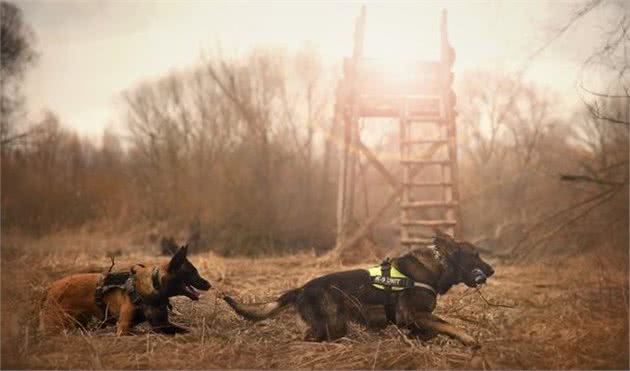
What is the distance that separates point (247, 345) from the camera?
379cm

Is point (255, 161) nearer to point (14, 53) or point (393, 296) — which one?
point (14, 53)

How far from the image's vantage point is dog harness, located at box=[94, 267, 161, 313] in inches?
152

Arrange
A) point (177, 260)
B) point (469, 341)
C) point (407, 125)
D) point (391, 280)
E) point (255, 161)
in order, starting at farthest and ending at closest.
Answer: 1. point (255, 161)
2. point (407, 125)
3. point (391, 280)
4. point (177, 260)
5. point (469, 341)

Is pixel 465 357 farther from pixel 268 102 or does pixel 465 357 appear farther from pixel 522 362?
pixel 268 102

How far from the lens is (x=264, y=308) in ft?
12.8

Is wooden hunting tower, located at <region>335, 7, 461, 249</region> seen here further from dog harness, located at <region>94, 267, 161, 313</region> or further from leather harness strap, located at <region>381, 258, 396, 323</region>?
dog harness, located at <region>94, 267, 161, 313</region>

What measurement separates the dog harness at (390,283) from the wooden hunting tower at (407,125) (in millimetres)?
2196

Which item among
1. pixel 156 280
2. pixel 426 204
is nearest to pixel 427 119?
pixel 426 204

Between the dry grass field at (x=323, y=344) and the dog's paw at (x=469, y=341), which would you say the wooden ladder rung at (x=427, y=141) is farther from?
the dog's paw at (x=469, y=341)

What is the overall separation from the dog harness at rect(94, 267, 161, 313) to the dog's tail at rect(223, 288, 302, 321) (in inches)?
22.9

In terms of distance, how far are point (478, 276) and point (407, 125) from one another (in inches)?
146

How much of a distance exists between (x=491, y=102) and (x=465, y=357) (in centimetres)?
655

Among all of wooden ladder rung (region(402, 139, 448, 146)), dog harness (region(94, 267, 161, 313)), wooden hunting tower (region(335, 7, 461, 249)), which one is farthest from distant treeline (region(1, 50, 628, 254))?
dog harness (region(94, 267, 161, 313))

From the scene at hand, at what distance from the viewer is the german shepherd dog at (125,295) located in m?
3.85
